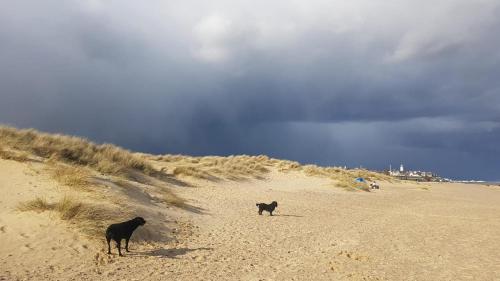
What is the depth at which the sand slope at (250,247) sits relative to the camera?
921cm

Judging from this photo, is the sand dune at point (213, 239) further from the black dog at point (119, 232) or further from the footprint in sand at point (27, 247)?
the black dog at point (119, 232)

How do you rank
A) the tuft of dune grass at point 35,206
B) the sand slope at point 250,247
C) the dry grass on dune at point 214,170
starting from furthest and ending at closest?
1. the dry grass on dune at point 214,170
2. the tuft of dune grass at point 35,206
3. the sand slope at point 250,247

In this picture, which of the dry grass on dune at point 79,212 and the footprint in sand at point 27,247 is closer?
the footprint in sand at point 27,247

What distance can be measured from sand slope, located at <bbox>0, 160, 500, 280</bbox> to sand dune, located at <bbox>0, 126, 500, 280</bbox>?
31 millimetres

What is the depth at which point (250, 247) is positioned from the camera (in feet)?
40.0

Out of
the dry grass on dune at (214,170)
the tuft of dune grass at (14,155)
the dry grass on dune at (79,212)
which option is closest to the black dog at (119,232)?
the dry grass on dune at (79,212)

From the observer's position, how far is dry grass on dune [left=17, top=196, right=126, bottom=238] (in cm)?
1068

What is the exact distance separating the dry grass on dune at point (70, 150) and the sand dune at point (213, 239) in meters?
1.02

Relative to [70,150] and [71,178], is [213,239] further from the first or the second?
[70,150]

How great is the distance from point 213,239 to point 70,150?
1375 centimetres

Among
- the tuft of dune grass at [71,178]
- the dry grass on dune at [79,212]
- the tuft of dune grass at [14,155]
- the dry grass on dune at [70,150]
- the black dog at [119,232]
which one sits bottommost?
the black dog at [119,232]

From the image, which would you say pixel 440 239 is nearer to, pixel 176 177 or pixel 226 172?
pixel 176 177

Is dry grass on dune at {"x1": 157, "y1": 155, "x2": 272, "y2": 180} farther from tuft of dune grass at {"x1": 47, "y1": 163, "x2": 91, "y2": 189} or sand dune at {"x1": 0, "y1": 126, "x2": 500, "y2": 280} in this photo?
tuft of dune grass at {"x1": 47, "y1": 163, "x2": 91, "y2": 189}

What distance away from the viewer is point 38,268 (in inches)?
342
